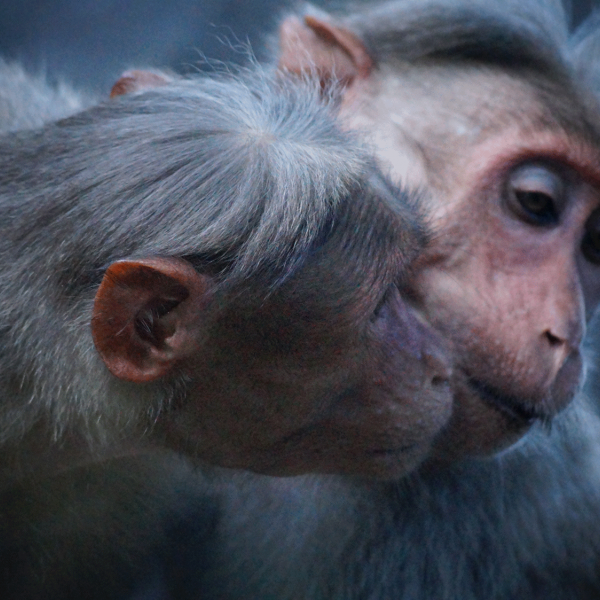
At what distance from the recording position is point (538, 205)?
6.57 ft

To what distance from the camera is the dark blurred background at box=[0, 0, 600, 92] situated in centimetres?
265

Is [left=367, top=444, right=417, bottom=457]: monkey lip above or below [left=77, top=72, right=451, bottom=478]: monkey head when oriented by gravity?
below

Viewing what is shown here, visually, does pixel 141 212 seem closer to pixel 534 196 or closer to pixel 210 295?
pixel 210 295

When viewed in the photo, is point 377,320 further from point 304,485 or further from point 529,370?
point 304,485

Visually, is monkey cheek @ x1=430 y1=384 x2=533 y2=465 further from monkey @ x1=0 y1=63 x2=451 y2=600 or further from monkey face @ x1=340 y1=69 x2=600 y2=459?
monkey @ x1=0 y1=63 x2=451 y2=600

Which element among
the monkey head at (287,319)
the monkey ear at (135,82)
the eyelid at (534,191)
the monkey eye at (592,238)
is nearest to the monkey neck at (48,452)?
the monkey head at (287,319)

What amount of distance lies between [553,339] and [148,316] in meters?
0.90

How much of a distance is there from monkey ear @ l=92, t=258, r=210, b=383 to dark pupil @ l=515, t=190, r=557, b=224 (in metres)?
0.88

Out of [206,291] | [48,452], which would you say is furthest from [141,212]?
[48,452]

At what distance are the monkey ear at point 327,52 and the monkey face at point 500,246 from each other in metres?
0.12

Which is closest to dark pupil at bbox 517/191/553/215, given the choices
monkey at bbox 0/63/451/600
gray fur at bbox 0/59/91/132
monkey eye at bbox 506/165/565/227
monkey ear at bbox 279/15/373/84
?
monkey eye at bbox 506/165/565/227

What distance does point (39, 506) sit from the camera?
191 cm

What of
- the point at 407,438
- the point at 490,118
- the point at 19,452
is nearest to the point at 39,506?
the point at 19,452

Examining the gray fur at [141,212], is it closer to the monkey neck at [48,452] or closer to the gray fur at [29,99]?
the monkey neck at [48,452]
